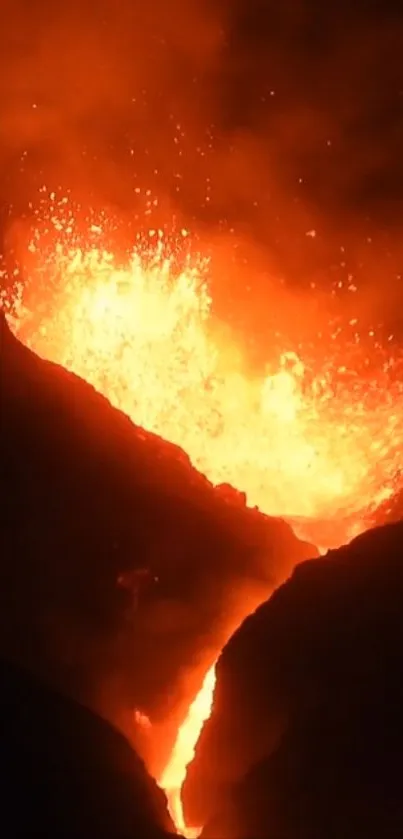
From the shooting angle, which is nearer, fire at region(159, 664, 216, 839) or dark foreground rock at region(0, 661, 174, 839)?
dark foreground rock at region(0, 661, 174, 839)

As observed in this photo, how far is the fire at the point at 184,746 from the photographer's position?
4.45 metres

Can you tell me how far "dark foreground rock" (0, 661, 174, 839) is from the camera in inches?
167

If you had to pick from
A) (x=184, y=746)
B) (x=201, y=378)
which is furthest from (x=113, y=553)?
(x=201, y=378)

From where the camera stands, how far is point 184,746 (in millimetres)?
4527

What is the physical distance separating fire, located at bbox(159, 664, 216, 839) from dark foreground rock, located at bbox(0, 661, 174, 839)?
0.14 metres

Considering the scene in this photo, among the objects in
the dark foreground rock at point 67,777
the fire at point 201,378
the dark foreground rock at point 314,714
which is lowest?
the dark foreground rock at point 67,777

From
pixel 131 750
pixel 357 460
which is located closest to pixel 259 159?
pixel 357 460

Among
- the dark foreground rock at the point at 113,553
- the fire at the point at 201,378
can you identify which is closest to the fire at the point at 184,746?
the dark foreground rock at the point at 113,553

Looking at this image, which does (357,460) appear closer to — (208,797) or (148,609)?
(148,609)

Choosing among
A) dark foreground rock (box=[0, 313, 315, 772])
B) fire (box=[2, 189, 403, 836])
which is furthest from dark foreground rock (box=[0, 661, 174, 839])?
fire (box=[2, 189, 403, 836])

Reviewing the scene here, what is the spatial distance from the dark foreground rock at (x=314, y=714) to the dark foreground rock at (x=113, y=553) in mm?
153

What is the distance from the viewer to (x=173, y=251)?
16.7 feet

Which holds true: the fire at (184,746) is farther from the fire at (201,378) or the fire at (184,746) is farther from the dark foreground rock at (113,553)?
the fire at (201,378)

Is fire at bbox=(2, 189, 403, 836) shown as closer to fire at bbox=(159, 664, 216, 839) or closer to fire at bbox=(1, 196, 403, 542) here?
fire at bbox=(1, 196, 403, 542)
